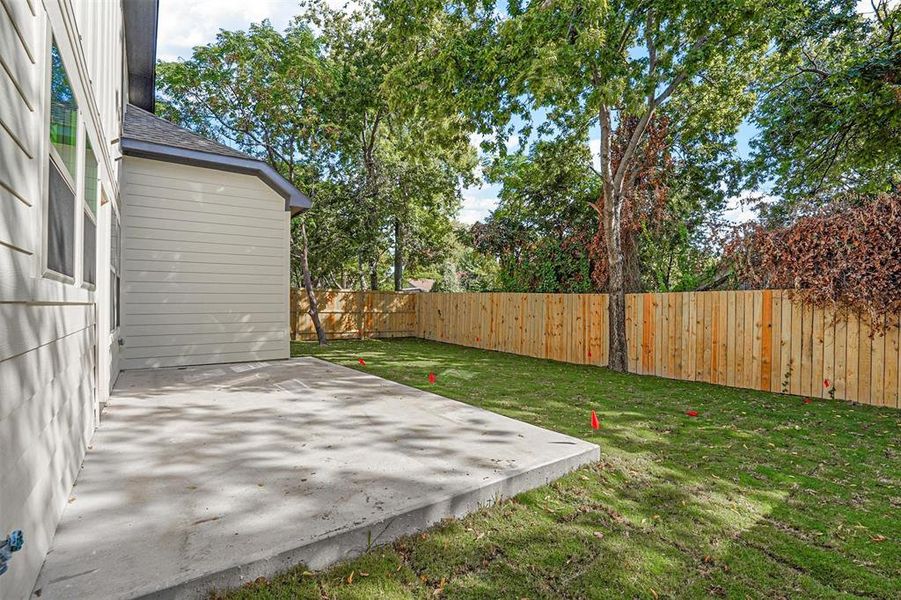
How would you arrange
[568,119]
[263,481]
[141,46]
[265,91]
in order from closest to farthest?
1. [263,481]
2. [141,46]
3. [568,119]
4. [265,91]

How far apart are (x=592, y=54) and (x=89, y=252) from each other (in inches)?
247

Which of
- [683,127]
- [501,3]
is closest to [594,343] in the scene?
[683,127]

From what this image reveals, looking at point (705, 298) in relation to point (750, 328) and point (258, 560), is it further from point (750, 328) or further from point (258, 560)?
point (258, 560)

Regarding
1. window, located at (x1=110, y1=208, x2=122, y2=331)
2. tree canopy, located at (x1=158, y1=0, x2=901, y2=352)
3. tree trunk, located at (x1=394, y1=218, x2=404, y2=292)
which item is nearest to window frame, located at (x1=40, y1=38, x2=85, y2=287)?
window, located at (x1=110, y1=208, x2=122, y2=331)

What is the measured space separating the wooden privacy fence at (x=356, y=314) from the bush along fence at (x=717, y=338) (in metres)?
2.69

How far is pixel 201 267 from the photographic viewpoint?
22.8ft

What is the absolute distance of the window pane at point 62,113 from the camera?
188cm

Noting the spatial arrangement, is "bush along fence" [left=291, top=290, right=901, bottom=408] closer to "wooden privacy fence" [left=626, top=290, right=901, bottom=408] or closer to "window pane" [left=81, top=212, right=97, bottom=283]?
"wooden privacy fence" [left=626, top=290, right=901, bottom=408]

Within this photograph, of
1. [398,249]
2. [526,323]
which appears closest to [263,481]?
[526,323]

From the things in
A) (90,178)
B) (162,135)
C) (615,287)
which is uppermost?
(162,135)

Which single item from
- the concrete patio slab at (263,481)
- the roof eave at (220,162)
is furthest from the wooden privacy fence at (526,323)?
the roof eave at (220,162)

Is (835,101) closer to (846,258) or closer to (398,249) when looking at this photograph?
(846,258)

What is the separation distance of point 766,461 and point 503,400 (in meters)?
2.55

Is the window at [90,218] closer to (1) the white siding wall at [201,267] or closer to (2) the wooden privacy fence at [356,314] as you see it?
(1) the white siding wall at [201,267]
